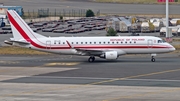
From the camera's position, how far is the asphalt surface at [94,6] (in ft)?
488

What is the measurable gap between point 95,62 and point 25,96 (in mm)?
24622

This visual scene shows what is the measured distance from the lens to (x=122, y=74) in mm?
54031

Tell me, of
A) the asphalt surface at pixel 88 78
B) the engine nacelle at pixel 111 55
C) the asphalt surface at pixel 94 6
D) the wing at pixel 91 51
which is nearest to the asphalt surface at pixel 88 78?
Answer: the asphalt surface at pixel 88 78

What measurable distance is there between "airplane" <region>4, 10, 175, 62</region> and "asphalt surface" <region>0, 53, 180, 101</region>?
1231 millimetres

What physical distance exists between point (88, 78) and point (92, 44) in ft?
46.3

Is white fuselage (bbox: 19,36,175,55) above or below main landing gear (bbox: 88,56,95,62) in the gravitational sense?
above

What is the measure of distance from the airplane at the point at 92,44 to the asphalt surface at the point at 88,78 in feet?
4.04

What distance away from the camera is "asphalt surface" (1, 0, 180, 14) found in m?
149

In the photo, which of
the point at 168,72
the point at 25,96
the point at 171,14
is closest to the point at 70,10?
the point at 171,14

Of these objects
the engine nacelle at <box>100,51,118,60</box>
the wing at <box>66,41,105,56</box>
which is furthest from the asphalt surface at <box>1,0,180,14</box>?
the engine nacelle at <box>100,51,118,60</box>

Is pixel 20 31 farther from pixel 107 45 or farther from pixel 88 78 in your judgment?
pixel 88 78

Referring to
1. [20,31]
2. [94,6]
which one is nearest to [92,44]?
[20,31]

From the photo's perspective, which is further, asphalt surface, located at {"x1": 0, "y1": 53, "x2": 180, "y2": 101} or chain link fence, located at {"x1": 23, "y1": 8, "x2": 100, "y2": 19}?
chain link fence, located at {"x1": 23, "y1": 8, "x2": 100, "y2": 19}

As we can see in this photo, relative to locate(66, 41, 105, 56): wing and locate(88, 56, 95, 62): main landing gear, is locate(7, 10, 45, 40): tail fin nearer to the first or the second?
locate(66, 41, 105, 56): wing
